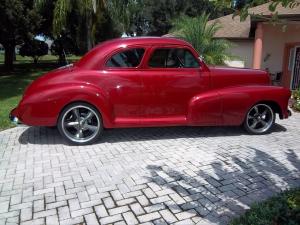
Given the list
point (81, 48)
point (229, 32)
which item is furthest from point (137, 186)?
point (81, 48)

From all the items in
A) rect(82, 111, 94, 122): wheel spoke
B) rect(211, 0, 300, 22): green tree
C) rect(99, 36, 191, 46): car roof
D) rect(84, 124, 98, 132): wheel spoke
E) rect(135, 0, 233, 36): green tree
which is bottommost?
rect(84, 124, 98, 132): wheel spoke

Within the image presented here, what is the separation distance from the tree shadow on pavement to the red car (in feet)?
3.68

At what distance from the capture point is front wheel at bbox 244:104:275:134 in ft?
21.0

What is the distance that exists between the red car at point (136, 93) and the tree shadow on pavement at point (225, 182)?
3.68 ft

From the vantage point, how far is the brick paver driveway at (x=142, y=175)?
3.57m

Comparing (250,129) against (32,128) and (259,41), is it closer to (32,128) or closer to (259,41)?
(32,128)

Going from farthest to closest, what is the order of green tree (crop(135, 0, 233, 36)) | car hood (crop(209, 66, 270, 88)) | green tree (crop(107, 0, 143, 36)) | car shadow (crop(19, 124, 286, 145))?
green tree (crop(135, 0, 233, 36)) < green tree (crop(107, 0, 143, 36)) < car hood (crop(209, 66, 270, 88)) < car shadow (crop(19, 124, 286, 145))

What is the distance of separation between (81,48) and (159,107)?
2541 centimetres

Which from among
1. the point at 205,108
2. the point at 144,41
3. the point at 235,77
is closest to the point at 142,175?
the point at 205,108

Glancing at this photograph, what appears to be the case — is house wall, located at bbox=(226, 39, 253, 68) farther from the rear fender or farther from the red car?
the red car

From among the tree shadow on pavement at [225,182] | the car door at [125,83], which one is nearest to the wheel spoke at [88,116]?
the car door at [125,83]

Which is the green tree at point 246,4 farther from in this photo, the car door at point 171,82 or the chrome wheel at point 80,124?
the chrome wheel at point 80,124

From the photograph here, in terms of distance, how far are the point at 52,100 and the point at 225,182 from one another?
9.96ft

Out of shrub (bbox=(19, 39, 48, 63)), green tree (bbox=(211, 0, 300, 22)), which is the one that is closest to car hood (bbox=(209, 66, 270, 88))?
green tree (bbox=(211, 0, 300, 22))
